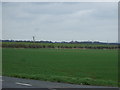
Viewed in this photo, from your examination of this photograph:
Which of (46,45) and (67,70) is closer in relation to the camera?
(67,70)

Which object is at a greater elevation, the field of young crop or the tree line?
the tree line

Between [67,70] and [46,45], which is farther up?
[46,45]

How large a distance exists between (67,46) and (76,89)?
11629cm

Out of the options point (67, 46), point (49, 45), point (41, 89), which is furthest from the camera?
point (67, 46)

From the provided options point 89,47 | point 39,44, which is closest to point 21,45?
point 39,44

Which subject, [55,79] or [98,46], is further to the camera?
[98,46]

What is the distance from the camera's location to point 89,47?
5172 inches

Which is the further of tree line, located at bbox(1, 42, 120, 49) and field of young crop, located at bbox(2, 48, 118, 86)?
tree line, located at bbox(1, 42, 120, 49)

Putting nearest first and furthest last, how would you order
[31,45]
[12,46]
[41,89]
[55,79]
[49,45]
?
[41,89] → [55,79] → [12,46] → [31,45] → [49,45]

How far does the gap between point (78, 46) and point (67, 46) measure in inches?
304

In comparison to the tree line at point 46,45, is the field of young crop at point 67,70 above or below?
below

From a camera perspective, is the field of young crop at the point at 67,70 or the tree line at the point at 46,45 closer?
the field of young crop at the point at 67,70

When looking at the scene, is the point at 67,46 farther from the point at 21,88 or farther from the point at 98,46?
the point at 21,88

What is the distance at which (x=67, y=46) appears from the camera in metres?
127
